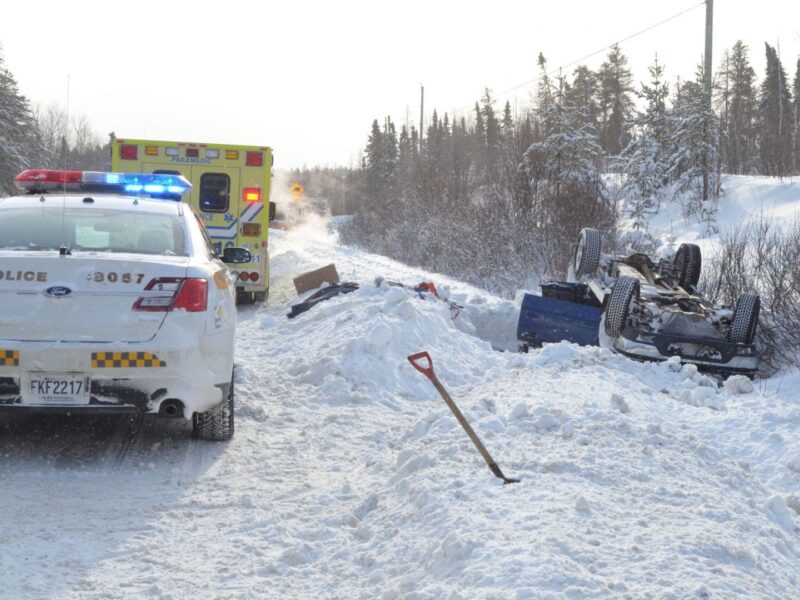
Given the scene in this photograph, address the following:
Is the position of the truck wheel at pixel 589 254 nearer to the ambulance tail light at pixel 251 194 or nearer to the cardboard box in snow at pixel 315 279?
the cardboard box in snow at pixel 315 279

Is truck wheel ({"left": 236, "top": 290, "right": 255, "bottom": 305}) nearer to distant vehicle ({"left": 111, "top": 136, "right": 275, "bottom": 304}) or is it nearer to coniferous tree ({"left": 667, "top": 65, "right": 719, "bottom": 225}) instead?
distant vehicle ({"left": 111, "top": 136, "right": 275, "bottom": 304})

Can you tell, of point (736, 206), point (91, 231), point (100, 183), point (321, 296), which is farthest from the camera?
point (736, 206)

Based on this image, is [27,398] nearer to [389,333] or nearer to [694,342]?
[389,333]

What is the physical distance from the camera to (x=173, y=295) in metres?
5.46

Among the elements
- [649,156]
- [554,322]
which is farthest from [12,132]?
[554,322]

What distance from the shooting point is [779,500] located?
15.7ft

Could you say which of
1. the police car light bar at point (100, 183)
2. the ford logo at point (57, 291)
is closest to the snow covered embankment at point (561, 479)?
the ford logo at point (57, 291)

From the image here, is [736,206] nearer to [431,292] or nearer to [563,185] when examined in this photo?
[563,185]

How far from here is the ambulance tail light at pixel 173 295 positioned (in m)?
5.39

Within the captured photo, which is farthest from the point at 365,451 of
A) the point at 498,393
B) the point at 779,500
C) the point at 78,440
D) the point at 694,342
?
the point at 694,342

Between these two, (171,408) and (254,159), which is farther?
(254,159)

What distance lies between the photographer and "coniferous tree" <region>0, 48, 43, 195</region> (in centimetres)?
4625

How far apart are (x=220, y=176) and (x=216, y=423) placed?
8.53 m

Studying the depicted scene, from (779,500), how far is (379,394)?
12.9 feet
